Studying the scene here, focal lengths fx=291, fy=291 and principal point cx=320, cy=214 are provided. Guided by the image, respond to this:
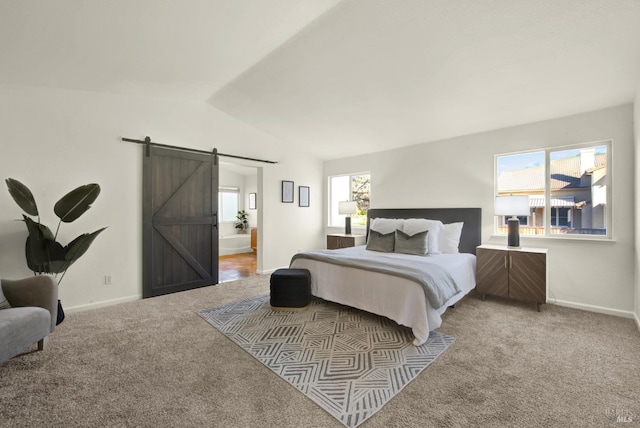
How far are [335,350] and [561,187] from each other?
→ 3500mm

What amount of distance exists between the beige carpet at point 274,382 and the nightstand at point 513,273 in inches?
17.7

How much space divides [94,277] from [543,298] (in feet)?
17.5

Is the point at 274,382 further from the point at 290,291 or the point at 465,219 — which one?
the point at 465,219

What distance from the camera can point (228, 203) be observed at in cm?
876

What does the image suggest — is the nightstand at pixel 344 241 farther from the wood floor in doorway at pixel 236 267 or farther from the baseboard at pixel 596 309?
the baseboard at pixel 596 309

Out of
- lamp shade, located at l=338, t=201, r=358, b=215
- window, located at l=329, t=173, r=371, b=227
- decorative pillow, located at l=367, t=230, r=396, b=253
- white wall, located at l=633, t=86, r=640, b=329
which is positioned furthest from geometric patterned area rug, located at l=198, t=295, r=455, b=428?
window, located at l=329, t=173, r=371, b=227

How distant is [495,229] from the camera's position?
4.09m

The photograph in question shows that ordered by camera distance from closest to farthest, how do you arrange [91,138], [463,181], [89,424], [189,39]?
1. [89,424]
2. [189,39]
3. [91,138]
4. [463,181]

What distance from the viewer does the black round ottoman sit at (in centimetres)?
328

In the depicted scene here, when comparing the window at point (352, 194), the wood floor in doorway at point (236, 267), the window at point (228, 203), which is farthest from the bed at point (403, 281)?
the window at point (228, 203)

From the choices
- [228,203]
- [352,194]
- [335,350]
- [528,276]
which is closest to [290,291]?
[335,350]

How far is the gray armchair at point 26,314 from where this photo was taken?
6.27 feet

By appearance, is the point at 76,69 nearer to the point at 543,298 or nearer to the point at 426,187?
the point at 426,187

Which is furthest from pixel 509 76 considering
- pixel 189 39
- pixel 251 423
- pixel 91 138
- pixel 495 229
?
pixel 91 138
